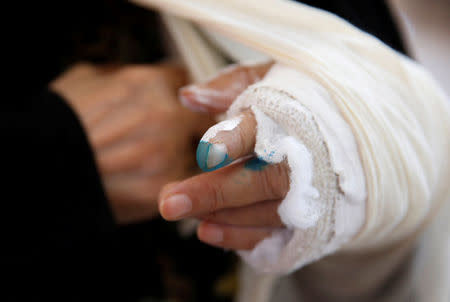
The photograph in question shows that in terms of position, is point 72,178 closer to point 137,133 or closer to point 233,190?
point 137,133

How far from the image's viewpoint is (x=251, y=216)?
1.20 feet

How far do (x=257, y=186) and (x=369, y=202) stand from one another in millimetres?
127

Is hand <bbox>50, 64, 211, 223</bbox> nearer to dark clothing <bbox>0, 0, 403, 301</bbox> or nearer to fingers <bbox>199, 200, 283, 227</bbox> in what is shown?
dark clothing <bbox>0, 0, 403, 301</bbox>

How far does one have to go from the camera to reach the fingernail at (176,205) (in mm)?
316

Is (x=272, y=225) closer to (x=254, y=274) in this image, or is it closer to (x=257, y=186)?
(x=257, y=186)

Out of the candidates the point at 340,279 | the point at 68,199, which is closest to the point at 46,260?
the point at 68,199

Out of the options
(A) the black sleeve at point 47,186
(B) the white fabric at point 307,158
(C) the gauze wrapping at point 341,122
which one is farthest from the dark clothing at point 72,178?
(B) the white fabric at point 307,158

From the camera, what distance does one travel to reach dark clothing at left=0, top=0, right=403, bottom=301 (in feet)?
1.66

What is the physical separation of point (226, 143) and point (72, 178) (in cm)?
33

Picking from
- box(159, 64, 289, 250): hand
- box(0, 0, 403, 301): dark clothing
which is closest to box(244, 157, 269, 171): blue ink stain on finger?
box(159, 64, 289, 250): hand

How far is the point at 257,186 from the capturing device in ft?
1.11

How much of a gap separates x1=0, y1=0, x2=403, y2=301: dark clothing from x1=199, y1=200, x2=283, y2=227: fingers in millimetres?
242

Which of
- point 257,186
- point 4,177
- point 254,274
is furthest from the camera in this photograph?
point 254,274

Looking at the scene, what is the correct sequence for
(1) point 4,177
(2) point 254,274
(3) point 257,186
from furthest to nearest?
(2) point 254,274, (1) point 4,177, (3) point 257,186
